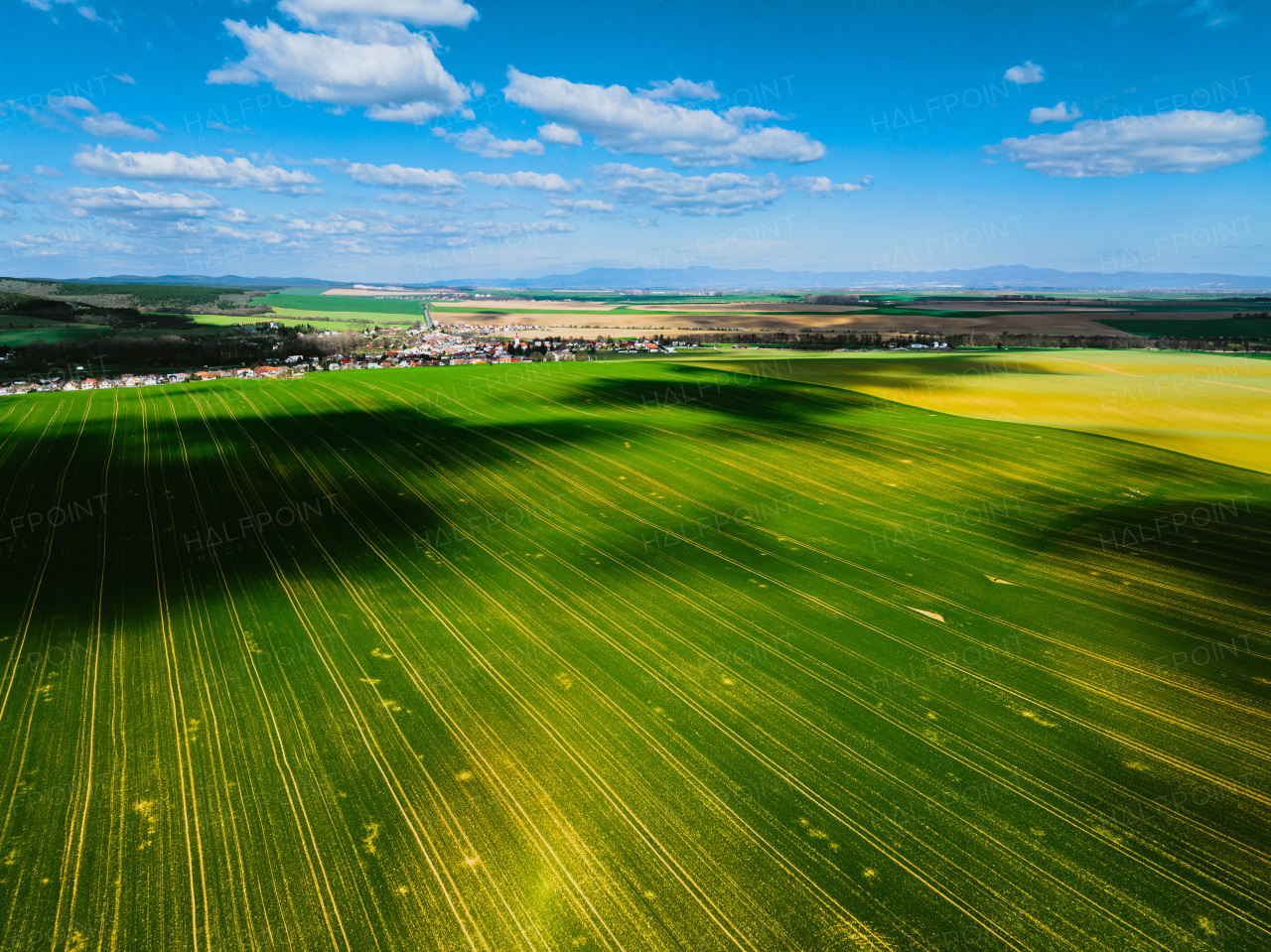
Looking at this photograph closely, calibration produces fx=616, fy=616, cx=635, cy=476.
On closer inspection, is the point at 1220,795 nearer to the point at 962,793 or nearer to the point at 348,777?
the point at 962,793

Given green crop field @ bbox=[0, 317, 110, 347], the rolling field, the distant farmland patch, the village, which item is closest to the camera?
the rolling field

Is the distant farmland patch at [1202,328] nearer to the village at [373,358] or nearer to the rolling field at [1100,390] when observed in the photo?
the rolling field at [1100,390]

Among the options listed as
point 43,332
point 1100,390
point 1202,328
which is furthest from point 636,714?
point 1202,328

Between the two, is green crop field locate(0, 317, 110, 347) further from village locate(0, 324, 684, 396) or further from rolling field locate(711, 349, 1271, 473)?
rolling field locate(711, 349, 1271, 473)

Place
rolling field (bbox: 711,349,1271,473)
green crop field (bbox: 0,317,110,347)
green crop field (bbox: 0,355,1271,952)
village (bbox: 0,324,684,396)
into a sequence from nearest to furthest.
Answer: green crop field (bbox: 0,355,1271,952) → rolling field (bbox: 711,349,1271,473) → village (bbox: 0,324,684,396) → green crop field (bbox: 0,317,110,347)

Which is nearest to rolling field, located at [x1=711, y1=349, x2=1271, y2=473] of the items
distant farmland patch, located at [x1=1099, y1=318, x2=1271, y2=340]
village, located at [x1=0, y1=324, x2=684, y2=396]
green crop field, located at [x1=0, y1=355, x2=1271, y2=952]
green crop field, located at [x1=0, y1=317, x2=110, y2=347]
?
green crop field, located at [x1=0, y1=355, x2=1271, y2=952]

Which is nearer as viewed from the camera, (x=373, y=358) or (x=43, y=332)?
(x=373, y=358)

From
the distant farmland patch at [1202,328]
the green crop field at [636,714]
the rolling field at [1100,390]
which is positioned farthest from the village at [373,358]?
the distant farmland patch at [1202,328]

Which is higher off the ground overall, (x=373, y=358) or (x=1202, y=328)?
(x=1202, y=328)

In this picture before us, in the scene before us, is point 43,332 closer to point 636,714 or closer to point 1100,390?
point 636,714
